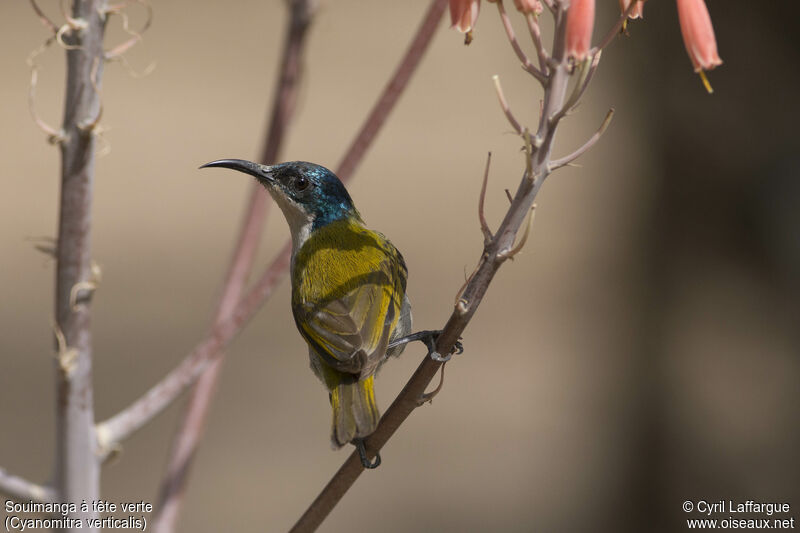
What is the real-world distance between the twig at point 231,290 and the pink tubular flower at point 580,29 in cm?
84

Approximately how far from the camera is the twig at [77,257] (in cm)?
125

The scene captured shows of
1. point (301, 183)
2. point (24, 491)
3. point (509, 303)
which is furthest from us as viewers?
point (509, 303)

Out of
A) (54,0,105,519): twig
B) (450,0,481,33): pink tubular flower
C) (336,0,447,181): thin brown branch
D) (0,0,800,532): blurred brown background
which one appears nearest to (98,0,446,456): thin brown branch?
(336,0,447,181): thin brown branch

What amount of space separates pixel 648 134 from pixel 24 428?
137 inches

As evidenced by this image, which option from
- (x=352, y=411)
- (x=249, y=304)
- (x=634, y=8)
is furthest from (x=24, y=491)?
(x=634, y=8)

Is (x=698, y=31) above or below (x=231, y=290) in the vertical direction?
above

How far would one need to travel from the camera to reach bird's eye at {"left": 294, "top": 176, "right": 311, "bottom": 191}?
2.19m

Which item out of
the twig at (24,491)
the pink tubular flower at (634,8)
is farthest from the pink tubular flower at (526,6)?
the twig at (24,491)

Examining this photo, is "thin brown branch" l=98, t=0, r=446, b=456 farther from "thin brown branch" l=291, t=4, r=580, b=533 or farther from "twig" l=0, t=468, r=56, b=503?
"thin brown branch" l=291, t=4, r=580, b=533

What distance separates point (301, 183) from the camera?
2.21m

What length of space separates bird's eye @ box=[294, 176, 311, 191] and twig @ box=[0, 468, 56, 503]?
1008mm

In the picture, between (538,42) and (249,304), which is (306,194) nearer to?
(249,304)

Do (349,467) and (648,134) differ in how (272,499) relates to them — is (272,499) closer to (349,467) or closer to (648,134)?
(648,134)

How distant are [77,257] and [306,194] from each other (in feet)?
3.25
